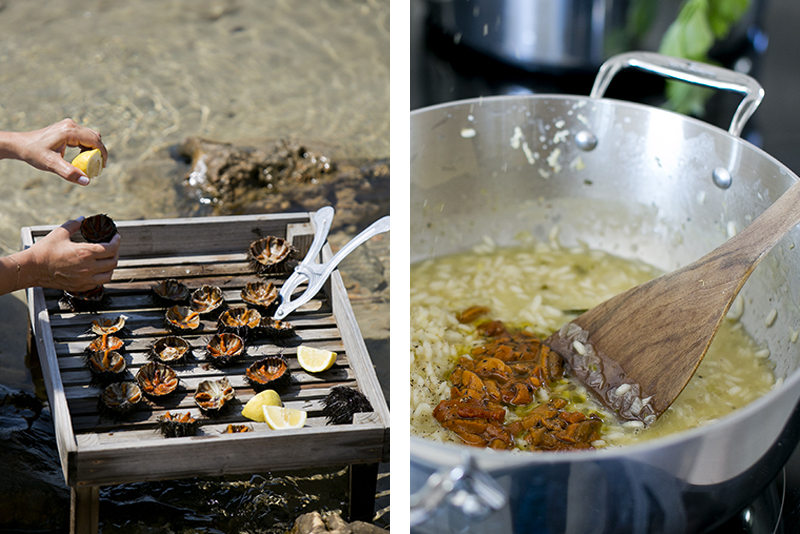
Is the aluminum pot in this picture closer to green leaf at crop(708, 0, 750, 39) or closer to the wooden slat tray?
the wooden slat tray

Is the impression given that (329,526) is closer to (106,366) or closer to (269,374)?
(269,374)

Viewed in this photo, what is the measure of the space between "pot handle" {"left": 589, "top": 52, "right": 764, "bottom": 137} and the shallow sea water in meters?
0.82

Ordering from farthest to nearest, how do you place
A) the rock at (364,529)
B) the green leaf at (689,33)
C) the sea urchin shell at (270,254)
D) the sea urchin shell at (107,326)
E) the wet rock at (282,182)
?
the wet rock at (282,182), the green leaf at (689,33), the sea urchin shell at (270,254), the sea urchin shell at (107,326), the rock at (364,529)

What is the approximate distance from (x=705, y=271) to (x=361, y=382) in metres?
0.53

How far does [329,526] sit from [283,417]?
7.6 inches

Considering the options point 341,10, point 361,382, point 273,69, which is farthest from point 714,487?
point 341,10

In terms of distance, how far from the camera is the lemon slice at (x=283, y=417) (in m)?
1.17

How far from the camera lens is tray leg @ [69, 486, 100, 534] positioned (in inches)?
43.4

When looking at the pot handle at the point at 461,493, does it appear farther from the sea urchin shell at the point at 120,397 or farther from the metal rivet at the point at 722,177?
the metal rivet at the point at 722,177

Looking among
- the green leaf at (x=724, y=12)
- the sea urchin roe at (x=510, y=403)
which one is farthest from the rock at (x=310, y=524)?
the green leaf at (x=724, y=12)

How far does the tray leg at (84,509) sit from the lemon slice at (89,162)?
538mm

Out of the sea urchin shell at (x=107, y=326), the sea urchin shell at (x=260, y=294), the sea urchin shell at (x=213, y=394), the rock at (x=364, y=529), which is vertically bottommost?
the rock at (x=364, y=529)

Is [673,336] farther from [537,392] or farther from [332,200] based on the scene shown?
[332,200]

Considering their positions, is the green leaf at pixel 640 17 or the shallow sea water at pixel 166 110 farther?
the green leaf at pixel 640 17
